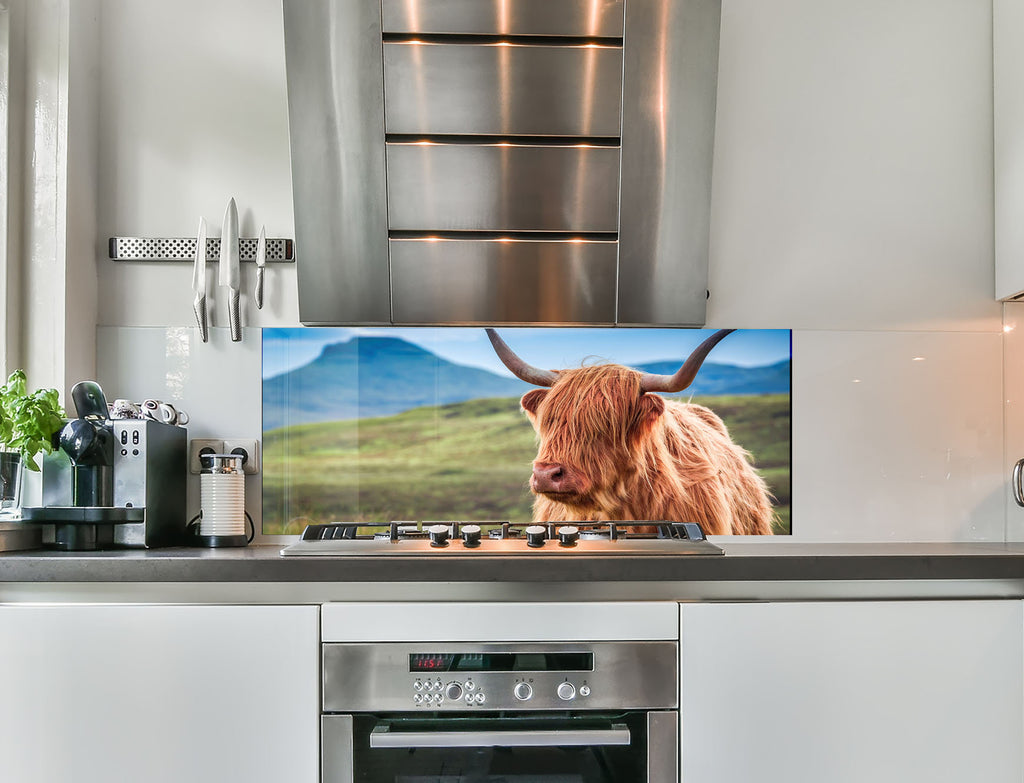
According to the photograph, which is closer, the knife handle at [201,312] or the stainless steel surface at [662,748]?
the stainless steel surface at [662,748]

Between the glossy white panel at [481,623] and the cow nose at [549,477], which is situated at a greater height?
the cow nose at [549,477]

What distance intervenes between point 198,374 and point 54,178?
1.87 ft

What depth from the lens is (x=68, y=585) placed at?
1.50m

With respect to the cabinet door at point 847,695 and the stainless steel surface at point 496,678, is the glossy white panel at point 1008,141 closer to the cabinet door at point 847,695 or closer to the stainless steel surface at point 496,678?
the cabinet door at point 847,695

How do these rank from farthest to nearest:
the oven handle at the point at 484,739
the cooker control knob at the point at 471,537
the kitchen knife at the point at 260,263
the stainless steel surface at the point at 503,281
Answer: the kitchen knife at the point at 260,263 < the stainless steel surface at the point at 503,281 < the cooker control knob at the point at 471,537 < the oven handle at the point at 484,739

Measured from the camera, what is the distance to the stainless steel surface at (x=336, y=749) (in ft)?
4.83

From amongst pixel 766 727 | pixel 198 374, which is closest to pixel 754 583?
pixel 766 727

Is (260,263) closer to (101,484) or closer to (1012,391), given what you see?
(101,484)

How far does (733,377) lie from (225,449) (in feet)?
4.32

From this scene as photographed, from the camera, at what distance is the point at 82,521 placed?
169cm

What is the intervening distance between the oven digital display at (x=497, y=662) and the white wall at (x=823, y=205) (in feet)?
→ 2.96

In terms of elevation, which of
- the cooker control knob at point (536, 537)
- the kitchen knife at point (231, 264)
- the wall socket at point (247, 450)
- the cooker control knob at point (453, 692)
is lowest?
the cooker control knob at point (453, 692)

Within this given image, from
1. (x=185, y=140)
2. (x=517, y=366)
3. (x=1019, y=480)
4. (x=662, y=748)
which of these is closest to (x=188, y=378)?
(x=185, y=140)

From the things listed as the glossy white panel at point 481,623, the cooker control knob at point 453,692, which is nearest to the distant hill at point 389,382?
the glossy white panel at point 481,623
